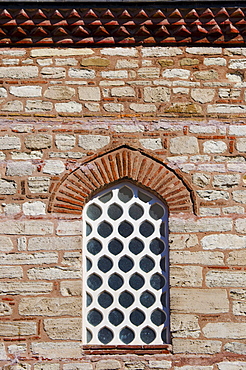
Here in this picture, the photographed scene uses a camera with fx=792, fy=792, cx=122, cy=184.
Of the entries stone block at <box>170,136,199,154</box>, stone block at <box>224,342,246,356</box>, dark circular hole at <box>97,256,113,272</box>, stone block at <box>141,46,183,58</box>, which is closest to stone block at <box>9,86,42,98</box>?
stone block at <box>141,46,183,58</box>

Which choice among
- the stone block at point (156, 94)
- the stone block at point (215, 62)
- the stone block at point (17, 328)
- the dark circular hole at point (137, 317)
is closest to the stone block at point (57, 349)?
the stone block at point (17, 328)

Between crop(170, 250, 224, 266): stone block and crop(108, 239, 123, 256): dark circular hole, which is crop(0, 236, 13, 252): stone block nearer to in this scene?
crop(108, 239, 123, 256): dark circular hole

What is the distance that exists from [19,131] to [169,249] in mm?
1929

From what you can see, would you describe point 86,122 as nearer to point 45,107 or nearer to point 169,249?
point 45,107

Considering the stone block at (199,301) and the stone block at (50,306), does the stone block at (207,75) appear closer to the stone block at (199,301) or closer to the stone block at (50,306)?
the stone block at (199,301)

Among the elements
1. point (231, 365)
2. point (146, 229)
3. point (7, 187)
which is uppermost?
point (7, 187)

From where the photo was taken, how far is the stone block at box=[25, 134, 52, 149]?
26.2 feet

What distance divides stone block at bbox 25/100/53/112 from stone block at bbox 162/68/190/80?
4.04 ft

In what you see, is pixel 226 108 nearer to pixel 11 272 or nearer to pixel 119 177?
pixel 119 177

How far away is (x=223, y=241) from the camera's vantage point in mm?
7715

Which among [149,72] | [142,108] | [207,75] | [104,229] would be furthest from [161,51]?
[104,229]

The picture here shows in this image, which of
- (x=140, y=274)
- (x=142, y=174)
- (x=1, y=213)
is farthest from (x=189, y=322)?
(x=1, y=213)

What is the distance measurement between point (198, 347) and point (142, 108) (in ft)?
8.04

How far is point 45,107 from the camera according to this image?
8078mm
